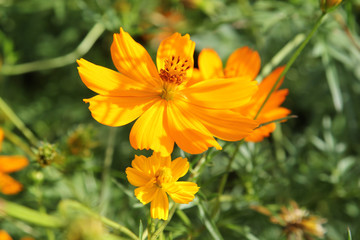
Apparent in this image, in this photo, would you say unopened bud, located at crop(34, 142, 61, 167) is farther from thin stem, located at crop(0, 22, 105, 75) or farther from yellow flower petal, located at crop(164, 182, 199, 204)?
thin stem, located at crop(0, 22, 105, 75)

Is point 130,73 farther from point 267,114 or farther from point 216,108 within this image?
point 267,114

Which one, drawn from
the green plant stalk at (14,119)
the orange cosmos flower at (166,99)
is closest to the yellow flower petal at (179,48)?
the orange cosmos flower at (166,99)

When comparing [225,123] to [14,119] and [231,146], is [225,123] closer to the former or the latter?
[231,146]

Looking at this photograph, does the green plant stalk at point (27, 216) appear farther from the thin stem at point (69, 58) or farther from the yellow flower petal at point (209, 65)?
the thin stem at point (69, 58)

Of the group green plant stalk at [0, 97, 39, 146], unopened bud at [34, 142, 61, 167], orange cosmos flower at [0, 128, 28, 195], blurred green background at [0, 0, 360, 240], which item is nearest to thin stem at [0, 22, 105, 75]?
blurred green background at [0, 0, 360, 240]

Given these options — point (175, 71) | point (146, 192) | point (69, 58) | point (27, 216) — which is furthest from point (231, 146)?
point (69, 58)

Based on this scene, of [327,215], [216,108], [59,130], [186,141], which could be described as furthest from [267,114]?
[59,130]
